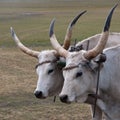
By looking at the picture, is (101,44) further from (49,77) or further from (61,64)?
(49,77)

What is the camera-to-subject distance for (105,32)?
724 centimetres

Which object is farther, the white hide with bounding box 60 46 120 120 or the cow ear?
the cow ear

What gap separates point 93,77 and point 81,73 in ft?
0.98

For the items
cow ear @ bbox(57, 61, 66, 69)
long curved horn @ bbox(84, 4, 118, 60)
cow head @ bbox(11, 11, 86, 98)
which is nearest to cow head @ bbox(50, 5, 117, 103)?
long curved horn @ bbox(84, 4, 118, 60)

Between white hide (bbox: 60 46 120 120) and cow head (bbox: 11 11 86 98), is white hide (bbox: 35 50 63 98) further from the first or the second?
white hide (bbox: 60 46 120 120)

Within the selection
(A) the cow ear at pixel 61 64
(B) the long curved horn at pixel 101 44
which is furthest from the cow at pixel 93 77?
(A) the cow ear at pixel 61 64

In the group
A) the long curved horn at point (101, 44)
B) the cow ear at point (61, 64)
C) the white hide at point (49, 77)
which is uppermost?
the long curved horn at point (101, 44)

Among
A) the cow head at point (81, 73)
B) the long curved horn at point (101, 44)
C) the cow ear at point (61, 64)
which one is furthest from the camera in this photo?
the cow ear at point (61, 64)

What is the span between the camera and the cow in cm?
715

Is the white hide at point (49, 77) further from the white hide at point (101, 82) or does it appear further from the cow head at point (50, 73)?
the white hide at point (101, 82)

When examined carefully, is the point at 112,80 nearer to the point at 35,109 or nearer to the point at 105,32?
the point at 105,32

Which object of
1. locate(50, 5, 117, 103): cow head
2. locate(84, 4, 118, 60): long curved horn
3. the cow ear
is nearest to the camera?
locate(50, 5, 117, 103): cow head

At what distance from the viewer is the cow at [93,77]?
23.5 ft

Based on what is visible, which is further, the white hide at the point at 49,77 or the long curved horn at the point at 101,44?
the white hide at the point at 49,77
